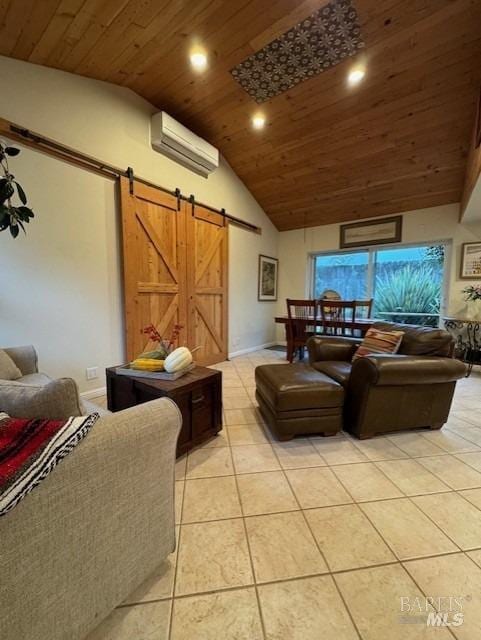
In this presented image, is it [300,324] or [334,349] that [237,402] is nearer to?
[334,349]

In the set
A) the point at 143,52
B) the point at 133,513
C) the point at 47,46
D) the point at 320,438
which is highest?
the point at 143,52

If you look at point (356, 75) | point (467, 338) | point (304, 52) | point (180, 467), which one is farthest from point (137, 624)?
point (467, 338)

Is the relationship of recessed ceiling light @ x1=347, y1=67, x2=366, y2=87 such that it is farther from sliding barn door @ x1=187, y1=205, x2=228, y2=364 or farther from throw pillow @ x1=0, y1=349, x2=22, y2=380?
throw pillow @ x1=0, y1=349, x2=22, y2=380

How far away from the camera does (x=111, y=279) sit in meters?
2.95

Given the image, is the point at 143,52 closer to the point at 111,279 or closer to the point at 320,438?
the point at 111,279

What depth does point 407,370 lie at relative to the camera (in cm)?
196

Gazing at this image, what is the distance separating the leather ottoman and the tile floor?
116mm

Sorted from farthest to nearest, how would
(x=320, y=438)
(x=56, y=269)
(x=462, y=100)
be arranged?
(x=462, y=100) < (x=56, y=269) < (x=320, y=438)

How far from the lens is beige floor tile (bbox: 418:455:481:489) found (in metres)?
1.66

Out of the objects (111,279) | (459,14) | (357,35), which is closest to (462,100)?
(459,14)

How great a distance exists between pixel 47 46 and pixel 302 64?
7.16 feet

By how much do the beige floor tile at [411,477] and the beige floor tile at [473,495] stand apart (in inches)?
3.1

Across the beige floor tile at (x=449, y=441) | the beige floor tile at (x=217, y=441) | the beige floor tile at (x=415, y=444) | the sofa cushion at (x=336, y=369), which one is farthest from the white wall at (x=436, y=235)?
the beige floor tile at (x=217, y=441)

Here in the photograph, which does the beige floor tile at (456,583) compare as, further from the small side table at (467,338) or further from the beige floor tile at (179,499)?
the small side table at (467,338)
